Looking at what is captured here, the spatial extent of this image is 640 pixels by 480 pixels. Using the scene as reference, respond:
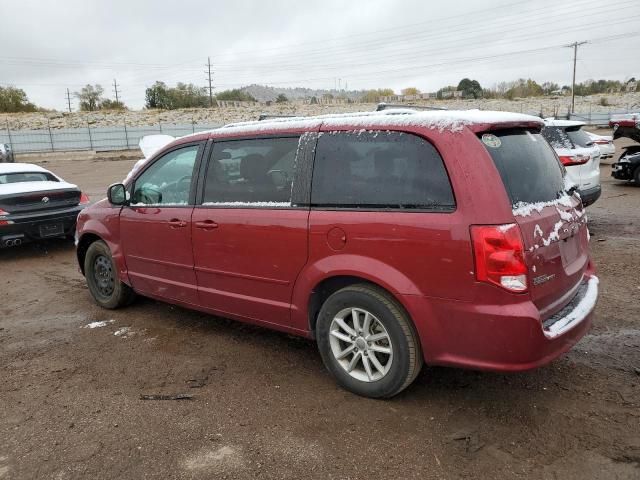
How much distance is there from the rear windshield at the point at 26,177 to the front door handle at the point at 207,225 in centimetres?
570

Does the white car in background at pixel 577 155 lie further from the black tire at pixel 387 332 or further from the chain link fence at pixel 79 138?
the chain link fence at pixel 79 138

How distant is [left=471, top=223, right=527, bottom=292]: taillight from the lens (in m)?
2.65

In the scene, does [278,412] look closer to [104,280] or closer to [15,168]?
[104,280]

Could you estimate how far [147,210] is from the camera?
4.48 m

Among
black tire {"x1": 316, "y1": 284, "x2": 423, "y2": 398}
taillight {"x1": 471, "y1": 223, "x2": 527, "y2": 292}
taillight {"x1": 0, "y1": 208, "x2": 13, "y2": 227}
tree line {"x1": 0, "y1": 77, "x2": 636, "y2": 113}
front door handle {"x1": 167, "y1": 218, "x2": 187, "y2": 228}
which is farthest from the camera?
tree line {"x1": 0, "y1": 77, "x2": 636, "y2": 113}

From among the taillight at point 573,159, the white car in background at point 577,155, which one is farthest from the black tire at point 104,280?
the taillight at point 573,159

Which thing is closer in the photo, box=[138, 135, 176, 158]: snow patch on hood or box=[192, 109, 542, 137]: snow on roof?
box=[192, 109, 542, 137]: snow on roof

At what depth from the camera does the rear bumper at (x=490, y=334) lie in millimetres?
2686

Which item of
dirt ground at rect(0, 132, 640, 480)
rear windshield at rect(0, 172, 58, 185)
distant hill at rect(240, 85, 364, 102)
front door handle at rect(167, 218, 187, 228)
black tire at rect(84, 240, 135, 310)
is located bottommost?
dirt ground at rect(0, 132, 640, 480)

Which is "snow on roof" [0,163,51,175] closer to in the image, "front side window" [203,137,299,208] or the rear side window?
"front side window" [203,137,299,208]

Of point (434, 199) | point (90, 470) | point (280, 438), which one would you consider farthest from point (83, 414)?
point (434, 199)

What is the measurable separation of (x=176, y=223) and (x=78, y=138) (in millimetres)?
37005

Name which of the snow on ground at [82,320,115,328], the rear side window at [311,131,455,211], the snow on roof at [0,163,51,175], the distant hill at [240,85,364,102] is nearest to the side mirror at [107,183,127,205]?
the snow on ground at [82,320,115,328]

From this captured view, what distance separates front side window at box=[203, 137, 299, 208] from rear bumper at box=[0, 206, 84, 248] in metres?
4.74
